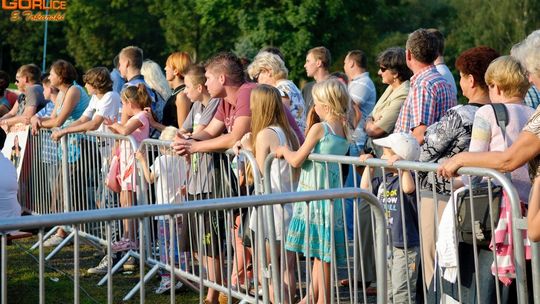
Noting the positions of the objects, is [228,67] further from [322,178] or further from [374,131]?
[322,178]

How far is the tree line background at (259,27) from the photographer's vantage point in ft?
196

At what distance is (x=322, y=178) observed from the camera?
6.25 m

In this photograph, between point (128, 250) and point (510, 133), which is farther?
point (128, 250)

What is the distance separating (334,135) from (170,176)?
5.36 feet

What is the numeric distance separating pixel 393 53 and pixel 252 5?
54.7m

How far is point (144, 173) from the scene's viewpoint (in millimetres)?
8039

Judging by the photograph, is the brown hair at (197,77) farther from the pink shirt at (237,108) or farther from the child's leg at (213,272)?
the child's leg at (213,272)

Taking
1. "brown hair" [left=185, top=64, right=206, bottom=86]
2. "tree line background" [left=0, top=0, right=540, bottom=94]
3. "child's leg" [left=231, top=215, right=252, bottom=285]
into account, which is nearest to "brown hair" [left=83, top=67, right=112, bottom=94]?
"brown hair" [left=185, top=64, right=206, bottom=86]

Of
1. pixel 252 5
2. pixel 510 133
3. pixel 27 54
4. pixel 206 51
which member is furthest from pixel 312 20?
pixel 510 133

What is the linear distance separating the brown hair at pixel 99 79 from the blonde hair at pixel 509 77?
17.7 feet

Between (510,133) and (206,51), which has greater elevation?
(206,51)

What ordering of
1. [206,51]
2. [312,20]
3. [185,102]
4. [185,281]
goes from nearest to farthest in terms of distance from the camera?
[185,281], [185,102], [312,20], [206,51]

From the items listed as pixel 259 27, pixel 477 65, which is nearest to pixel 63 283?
pixel 477 65

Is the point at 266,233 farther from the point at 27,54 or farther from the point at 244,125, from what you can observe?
the point at 27,54
